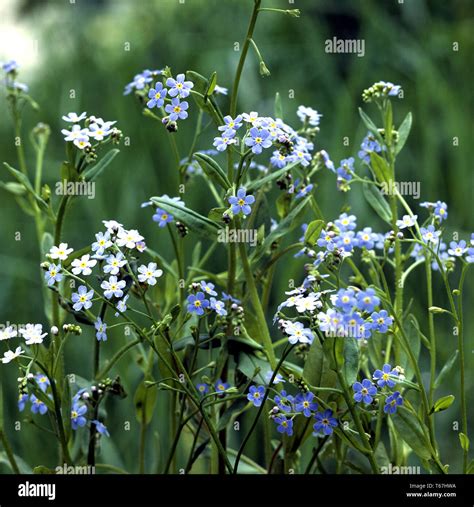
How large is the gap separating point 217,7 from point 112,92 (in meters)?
0.45

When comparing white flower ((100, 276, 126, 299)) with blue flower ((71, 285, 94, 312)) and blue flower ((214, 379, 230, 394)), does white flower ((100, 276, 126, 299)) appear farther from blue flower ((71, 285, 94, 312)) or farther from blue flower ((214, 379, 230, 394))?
blue flower ((214, 379, 230, 394))

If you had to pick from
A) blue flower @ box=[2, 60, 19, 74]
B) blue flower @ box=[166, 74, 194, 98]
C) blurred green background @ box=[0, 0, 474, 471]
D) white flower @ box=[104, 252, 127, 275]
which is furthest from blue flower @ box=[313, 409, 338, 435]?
blurred green background @ box=[0, 0, 474, 471]

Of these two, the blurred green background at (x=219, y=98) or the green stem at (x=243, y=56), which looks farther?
the blurred green background at (x=219, y=98)

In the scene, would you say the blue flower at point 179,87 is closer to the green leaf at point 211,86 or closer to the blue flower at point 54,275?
the green leaf at point 211,86

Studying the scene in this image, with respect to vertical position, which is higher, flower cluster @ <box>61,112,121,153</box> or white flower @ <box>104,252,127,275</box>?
flower cluster @ <box>61,112,121,153</box>

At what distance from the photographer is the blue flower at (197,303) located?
792mm

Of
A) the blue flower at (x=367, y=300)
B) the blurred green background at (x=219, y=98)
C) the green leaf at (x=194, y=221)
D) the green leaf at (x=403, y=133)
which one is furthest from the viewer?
the blurred green background at (x=219, y=98)

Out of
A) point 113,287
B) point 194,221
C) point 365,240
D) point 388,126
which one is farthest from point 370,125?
point 113,287

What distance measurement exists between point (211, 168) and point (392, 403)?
0.97 feet

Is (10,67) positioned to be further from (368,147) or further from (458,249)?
(458,249)

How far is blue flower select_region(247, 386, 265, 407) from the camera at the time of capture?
2.62ft

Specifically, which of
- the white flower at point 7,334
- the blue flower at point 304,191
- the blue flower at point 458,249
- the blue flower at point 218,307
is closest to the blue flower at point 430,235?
the blue flower at point 458,249

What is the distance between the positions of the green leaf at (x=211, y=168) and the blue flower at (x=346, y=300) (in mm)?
171

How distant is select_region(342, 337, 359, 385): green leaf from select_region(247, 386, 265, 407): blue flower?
0.30 feet
